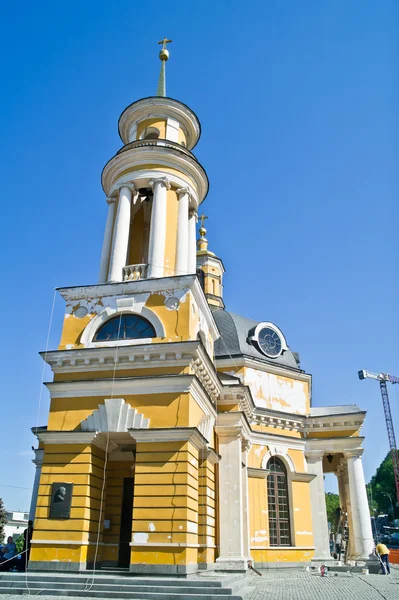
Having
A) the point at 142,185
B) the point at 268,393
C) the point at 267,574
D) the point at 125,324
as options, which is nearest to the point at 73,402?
the point at 125,324

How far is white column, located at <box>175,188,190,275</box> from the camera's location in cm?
1733

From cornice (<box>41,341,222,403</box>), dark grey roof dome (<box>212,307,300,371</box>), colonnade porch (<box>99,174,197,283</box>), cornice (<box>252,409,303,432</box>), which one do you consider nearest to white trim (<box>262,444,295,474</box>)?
cornice (<box>252,409,303,432</box>)

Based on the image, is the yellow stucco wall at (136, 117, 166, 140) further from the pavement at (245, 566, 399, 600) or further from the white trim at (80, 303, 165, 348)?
the pavement at (245, 566, 399, 600)

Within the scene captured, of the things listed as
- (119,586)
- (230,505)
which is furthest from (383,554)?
(119,586)

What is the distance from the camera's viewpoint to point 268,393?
24.0 m

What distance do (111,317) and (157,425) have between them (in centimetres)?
391

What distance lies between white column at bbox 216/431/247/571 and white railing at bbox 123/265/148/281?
6.12 m

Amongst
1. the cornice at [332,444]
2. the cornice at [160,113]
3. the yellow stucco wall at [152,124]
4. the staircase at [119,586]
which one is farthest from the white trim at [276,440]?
the yellow stucco wall at [152,124]

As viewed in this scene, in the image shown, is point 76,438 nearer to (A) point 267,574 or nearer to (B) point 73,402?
(B) point 73,402

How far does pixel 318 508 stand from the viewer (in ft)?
75.8

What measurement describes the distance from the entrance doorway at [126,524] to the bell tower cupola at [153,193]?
6.63 m

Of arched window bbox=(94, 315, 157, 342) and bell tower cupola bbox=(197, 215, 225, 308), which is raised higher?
bell tower cupola bbox=(197, 215, 225, 308)

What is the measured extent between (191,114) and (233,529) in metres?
15.7

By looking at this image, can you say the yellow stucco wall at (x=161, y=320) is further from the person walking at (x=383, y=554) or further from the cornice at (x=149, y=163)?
the person walking at (x=383, y=554)
